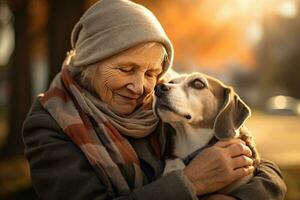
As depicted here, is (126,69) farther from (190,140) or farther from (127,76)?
(190,140)

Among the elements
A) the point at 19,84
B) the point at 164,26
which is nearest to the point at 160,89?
the point at 19,84

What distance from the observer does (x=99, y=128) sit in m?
2.94

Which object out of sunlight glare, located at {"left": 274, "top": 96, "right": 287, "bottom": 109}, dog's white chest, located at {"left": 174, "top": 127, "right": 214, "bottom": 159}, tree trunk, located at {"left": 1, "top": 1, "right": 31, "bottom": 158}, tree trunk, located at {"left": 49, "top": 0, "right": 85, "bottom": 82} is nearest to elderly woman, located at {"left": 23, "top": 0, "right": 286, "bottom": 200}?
dog's white chest, located at {"left": 174, "top": 127, "right": 214, "bottom": 159}

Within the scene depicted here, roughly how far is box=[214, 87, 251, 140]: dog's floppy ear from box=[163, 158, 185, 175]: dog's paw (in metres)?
0.24

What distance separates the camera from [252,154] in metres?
3.14

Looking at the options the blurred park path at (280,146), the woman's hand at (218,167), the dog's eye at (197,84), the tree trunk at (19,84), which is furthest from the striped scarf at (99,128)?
the tree trunk at (19,84)

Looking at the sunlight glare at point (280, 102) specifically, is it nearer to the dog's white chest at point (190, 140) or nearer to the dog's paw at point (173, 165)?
the dog's white chest at point (190, 140)

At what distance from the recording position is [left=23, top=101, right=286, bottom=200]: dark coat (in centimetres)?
268

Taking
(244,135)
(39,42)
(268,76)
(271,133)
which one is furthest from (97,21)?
(268,76)

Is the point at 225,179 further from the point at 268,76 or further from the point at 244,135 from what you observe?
the point at 268,76

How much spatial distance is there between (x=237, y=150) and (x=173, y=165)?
0.35m

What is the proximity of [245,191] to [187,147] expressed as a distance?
0.46 m

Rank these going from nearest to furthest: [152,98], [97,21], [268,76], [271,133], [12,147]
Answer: [97,21], [152,98], [12,147], [271,133], [268,76]

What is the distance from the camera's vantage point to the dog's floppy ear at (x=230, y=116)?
10.2ft
